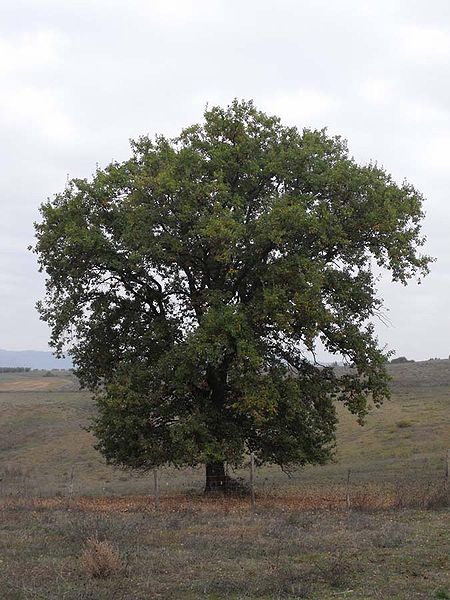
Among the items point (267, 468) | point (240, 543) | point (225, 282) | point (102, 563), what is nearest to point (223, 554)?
point (240, 543)

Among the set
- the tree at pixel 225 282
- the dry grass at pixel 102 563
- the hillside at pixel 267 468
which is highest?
the tree at pixel 225 282

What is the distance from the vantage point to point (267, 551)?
44.1 feet

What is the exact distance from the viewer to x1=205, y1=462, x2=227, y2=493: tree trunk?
82.9 feet

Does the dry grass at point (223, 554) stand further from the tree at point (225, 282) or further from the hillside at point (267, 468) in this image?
the hillside at point (267, 468)

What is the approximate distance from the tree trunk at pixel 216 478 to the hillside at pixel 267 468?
3821mm

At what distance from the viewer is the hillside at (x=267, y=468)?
33.8m

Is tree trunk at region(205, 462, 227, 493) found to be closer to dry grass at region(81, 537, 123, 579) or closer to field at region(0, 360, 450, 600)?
field at region(0, 360, 450, 600)

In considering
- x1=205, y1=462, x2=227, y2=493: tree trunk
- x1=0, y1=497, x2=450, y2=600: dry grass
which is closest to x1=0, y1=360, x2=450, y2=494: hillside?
x1=205, y1=462, x2=227, y2=493: tree trunk

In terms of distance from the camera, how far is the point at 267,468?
4131 cm

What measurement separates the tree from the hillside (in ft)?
20.1

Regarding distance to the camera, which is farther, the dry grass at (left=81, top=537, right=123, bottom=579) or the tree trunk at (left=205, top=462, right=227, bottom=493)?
the tree trunk at (left=205, top=462, right=227, bottom=493)

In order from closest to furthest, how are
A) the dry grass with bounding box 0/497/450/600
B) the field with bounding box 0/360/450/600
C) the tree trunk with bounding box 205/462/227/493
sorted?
the dry grass with bounding box 0/497/450/600 → the field with bounding box 0/360/450/600 → the tree trunk with bounding box 205/462/227/493

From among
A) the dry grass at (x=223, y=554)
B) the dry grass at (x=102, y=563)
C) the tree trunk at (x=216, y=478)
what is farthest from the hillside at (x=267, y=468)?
the dry grass at (x=102, y=563)

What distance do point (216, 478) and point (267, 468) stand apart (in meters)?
16.6
